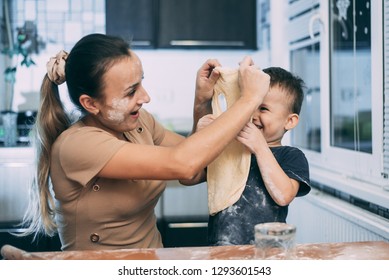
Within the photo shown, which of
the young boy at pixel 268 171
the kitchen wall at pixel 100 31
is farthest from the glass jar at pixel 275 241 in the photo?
the kitchen wall at pixel 100 31

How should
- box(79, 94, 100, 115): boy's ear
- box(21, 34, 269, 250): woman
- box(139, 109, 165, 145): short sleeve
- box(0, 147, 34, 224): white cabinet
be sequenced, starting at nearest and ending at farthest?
box(21, 34, 269, 250): woman, box(79, 94, 100, 115): boy's ear, box(139, 109, 165, 145): short sleeve, box(0, 147, 34, 224): white cabinet

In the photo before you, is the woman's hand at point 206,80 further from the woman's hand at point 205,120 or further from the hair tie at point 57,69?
the hair tie at point 57,69

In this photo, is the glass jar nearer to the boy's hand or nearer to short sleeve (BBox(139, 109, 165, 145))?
the boy's hand

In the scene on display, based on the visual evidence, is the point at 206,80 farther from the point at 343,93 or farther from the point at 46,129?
the point at 343,93

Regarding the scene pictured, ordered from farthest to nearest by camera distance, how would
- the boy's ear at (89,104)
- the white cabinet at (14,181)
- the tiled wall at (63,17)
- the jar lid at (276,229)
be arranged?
the tiled wall at (63,17), the white cabinet at (14,181), the boy's ear at (89,104), the jar lid at (276,229)

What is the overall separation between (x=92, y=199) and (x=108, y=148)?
0.54ft

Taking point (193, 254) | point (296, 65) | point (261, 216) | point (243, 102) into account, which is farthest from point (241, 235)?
point (296, 65)

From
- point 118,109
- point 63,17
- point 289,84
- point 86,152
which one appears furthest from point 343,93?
point 63,17

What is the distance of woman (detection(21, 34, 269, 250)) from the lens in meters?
1.17

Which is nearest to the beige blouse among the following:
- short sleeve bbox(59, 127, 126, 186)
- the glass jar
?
short sleeve bbox(59, 127, 126, 186)

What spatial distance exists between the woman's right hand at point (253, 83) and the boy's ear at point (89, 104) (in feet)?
1.15

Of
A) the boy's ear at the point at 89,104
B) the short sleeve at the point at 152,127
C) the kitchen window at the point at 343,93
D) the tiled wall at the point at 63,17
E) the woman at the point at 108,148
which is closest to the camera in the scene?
the woman at the point at 108,148

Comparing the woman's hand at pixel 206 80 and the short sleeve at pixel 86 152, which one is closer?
the short sleeve at pixel 86 152

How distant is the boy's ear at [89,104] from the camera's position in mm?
1284
